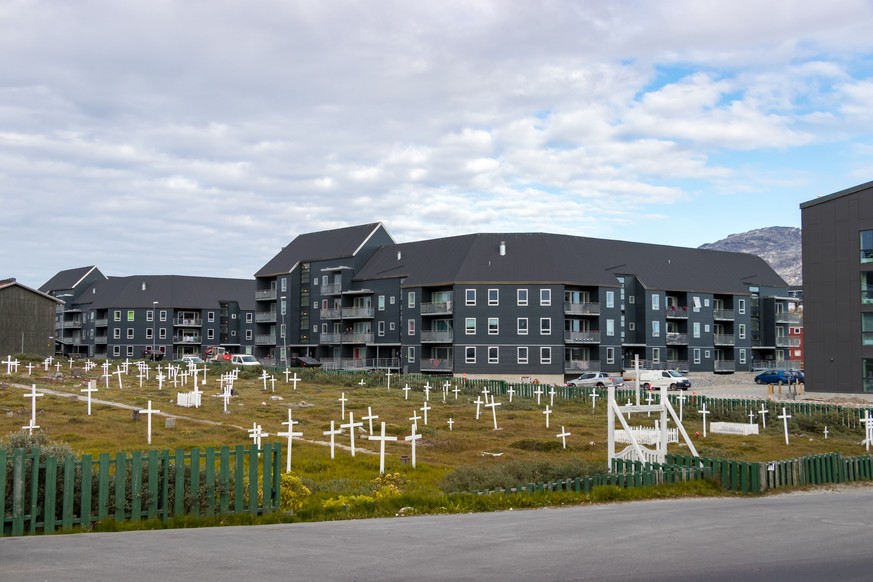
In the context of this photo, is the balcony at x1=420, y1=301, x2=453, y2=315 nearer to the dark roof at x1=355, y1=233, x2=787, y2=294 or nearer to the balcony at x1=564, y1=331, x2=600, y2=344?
the dark roof at x1=355, y1=233, x2=787, y2=294

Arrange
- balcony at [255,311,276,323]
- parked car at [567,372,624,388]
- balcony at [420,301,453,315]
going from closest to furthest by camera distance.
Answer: parked car at [567,372,624,388]
balcony at [420,301,453,315]
balcony at [255,311,276,323]

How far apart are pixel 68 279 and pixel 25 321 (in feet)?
182

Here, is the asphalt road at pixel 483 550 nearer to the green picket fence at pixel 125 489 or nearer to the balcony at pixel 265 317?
the green picket fence at pixel 125 489

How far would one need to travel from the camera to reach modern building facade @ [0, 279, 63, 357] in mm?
81750

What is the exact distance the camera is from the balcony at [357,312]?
8674 centimetres

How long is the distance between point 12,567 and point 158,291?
11685 cm

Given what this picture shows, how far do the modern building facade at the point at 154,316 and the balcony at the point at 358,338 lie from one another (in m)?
39.0

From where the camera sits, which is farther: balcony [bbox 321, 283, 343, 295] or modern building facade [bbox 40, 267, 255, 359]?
modern building facade [bbox 40, 267, 255, 359]

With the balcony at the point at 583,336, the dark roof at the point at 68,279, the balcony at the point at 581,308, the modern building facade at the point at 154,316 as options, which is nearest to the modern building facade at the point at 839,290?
the balcony at the point at 583,336

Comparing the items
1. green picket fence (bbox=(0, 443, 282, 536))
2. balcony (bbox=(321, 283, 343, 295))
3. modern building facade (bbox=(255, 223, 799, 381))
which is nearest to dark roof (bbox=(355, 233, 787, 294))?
modern building facade (bbox=(255, 223, 799, 381))

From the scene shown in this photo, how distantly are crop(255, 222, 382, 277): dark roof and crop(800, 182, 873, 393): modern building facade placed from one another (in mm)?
45485

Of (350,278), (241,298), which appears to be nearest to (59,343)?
(241,298)

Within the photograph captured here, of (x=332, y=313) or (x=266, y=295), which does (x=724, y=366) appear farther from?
(x=266, y=295)

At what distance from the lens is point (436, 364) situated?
7719cm
